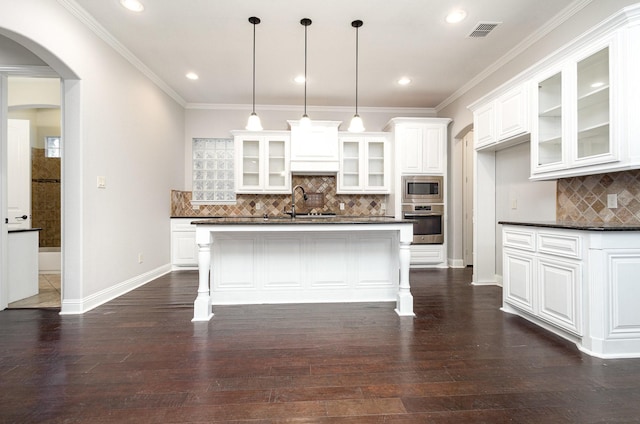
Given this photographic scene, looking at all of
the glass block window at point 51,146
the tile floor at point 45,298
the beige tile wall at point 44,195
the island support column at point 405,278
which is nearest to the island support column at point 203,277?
the tile floor at point 45,298

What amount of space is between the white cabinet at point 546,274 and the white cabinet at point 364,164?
2.70 meters

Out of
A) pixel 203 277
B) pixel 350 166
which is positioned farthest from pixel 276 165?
pixel 203 277

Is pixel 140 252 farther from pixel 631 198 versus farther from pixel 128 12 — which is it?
pixel 631 198

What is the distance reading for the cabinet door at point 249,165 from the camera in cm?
536

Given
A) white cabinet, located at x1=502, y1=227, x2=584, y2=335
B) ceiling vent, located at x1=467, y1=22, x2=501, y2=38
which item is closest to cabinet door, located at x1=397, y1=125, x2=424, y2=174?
ceiling vent, located at x1=467, y1=22, x2=501, y2=38

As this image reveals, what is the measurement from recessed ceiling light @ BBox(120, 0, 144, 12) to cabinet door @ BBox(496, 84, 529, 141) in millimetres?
3843

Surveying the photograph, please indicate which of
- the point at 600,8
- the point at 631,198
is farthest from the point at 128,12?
the point at 631,198

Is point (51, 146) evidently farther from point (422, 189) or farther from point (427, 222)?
point (427, 222)

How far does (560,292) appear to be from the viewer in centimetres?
234

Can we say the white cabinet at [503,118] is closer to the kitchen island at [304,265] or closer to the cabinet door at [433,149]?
the cabinet door at [433,149]

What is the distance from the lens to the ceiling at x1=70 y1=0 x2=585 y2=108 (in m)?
2.90

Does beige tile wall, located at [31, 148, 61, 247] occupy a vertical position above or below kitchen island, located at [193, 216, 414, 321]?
above

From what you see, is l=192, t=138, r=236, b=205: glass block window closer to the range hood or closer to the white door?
the range hood

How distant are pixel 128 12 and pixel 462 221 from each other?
543 centimetres
